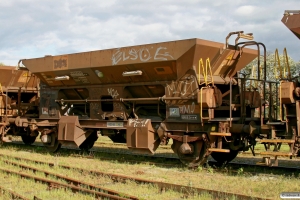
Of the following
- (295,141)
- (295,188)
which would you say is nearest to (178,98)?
(295,141)

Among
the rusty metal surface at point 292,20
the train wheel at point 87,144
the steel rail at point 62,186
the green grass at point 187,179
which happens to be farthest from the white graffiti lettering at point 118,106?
the rusty metal surface at point 292,20

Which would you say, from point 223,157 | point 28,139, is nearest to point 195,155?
point 223,157

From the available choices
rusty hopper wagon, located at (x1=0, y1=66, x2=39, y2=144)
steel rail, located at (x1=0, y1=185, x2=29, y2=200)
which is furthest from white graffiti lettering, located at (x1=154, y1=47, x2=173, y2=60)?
rusty hopper wagon, located at (x1=0, y1=66, x2=39, y2=144)

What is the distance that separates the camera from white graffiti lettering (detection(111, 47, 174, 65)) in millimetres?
10305

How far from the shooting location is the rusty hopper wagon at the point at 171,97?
394 inches

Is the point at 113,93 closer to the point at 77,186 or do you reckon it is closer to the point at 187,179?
the point at 187,179

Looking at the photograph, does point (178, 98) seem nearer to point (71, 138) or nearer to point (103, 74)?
point (103, 74)

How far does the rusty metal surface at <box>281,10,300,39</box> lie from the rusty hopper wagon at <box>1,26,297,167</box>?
224 cm

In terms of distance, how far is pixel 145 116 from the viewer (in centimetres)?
1201

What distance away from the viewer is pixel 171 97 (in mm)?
10617

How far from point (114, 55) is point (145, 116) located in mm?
2159

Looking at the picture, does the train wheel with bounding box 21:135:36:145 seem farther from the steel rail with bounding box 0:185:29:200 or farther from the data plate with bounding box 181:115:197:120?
the steel rail with bounding box 0:185:29:200

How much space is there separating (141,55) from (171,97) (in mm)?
1479

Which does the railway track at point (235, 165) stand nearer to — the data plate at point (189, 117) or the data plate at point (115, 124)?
the data plate at point (115, 124)
